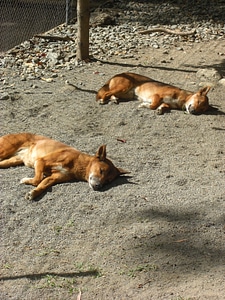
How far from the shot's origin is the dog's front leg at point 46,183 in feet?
17.3

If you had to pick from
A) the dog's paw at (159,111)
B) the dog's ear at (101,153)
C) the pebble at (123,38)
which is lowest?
the dog's paw at (159,111)

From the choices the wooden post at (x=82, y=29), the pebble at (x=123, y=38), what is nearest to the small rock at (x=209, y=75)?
the pebble at (x=123, y=38)

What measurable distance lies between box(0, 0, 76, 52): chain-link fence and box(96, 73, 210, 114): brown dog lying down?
3.02m

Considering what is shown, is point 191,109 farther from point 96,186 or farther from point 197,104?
point 96,186

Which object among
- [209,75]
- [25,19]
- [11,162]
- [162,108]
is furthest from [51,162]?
[25,19]

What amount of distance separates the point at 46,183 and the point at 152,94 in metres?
3.23

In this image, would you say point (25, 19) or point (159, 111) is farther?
point (25, 19)

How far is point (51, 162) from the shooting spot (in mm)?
5660

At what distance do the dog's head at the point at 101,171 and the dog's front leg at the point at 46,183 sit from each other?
0.29 meters

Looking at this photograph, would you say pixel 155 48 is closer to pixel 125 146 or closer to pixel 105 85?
pixel 105 85

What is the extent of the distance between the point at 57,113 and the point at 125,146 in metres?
1.44

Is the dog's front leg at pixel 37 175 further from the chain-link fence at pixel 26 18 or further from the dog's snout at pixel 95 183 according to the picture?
the chain-link fence at pixel 26 18

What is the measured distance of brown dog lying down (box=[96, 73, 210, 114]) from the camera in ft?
26.2

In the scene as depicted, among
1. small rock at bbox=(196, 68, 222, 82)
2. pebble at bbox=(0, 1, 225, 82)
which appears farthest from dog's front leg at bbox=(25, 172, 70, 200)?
small rock at bbox=(196, 68, 222, 82)
